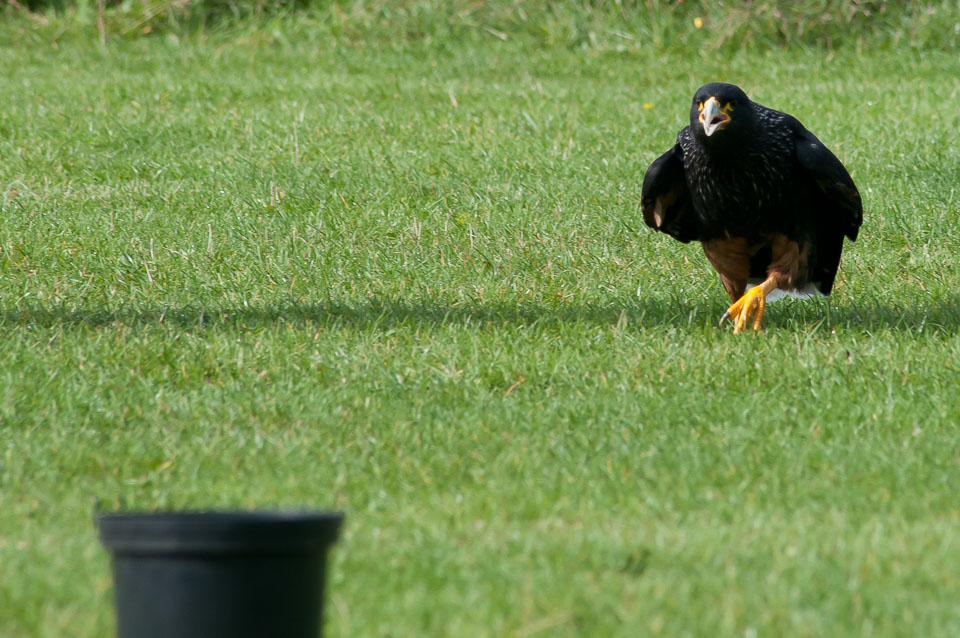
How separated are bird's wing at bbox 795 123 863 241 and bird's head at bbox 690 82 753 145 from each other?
1.12ft

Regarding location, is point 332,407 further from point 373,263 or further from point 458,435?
point 373,263

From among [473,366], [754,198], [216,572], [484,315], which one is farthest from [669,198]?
[216,572]

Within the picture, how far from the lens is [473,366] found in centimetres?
499

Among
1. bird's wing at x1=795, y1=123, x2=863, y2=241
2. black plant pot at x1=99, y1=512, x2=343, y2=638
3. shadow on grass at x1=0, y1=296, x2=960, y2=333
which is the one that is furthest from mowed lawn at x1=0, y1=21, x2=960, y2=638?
bird's wing at x1=795, y1=123, x2=863, y2=241

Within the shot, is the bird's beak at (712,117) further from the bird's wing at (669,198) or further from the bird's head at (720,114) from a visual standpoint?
the bird's wing at (669,198)

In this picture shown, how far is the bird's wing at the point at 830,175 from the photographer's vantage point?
5.77 meters

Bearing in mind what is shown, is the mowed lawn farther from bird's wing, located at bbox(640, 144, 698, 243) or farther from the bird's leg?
bird's wing, located at bbox(640, 144, 698, 243)

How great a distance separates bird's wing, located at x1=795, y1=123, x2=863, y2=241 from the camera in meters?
5.77

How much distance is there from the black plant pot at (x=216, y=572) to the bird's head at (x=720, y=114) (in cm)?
371

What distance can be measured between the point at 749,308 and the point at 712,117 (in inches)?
37.3

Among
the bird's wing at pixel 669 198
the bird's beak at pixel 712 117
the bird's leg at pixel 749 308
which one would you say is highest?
the bird's beak at pixel 712 117

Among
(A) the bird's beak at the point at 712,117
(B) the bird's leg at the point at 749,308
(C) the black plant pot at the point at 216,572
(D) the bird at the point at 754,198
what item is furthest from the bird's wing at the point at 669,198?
(C) the black plant pot at the point at 216,572

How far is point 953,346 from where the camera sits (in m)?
5.32

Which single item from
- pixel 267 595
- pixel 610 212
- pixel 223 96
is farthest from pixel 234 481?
pixel 223 96
